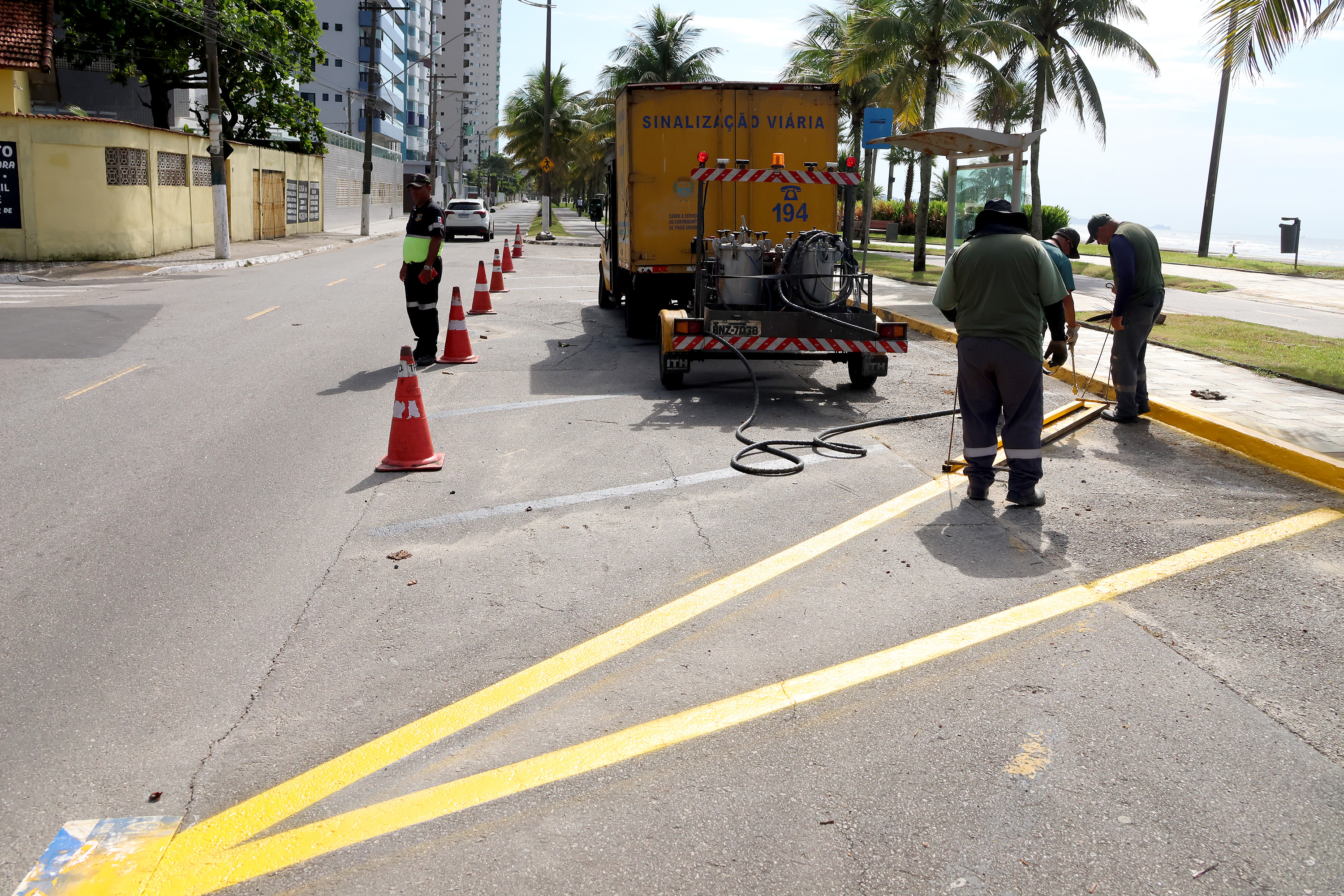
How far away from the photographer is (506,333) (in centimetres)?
1439

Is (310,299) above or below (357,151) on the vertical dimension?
below

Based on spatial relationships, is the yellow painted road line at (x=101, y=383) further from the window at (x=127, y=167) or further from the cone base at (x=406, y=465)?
the window at (x=127, y=167)

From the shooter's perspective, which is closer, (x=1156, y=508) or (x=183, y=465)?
(x=1156, y=508)

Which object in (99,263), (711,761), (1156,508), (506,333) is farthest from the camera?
(99,263)

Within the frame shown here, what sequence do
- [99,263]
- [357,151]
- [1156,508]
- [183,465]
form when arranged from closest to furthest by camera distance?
[1156,508], [183,465], [99,263], [357,151]

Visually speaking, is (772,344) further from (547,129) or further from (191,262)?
(547,129)

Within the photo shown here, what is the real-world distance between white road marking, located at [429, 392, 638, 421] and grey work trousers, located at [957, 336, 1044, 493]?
402 centimetres

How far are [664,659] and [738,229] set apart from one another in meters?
8.30

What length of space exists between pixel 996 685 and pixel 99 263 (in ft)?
80.4

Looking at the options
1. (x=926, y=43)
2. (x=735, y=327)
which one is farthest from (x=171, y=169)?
(x=735, y=327)

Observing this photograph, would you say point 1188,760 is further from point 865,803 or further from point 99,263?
point 99,263

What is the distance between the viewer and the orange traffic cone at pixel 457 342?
11.8 metres

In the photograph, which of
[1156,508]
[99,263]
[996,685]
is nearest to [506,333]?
[1156,508]

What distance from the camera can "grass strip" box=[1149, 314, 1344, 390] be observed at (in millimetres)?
11195
